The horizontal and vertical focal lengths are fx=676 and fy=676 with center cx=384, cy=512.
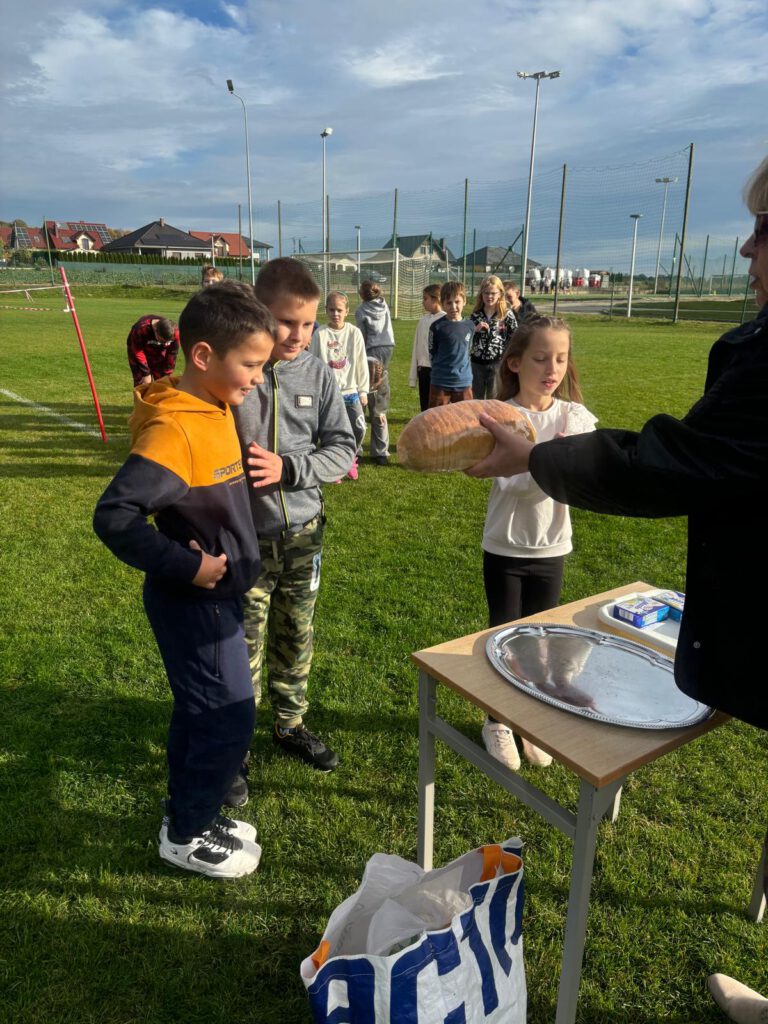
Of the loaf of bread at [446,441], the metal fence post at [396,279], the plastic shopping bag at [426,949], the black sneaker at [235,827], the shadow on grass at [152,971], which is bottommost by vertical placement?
the shadow on grass at [152,971]

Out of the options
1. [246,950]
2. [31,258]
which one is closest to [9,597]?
[246,950]

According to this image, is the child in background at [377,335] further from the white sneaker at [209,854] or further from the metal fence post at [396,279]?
the metal fence post at [396,279]

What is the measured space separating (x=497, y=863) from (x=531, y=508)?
1512mm

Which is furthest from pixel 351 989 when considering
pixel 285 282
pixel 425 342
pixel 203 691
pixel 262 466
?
pixel 425 342

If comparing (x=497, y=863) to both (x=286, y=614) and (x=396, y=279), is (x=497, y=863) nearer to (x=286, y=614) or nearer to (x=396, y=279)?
(x=286, y=614)

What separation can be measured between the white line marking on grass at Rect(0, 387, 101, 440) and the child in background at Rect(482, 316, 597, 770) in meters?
7.40

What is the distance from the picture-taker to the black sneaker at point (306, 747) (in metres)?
2.97

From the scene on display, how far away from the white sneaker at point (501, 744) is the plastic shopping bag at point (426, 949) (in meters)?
1.17

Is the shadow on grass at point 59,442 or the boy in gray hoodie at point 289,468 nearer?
the boy in gray hoodie at point 289,468

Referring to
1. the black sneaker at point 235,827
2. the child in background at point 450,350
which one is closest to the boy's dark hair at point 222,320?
the black sneaker at point 235,827

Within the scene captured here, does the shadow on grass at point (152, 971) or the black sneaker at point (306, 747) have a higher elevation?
the black sneaker at point (306, 747)

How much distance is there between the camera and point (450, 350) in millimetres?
7594

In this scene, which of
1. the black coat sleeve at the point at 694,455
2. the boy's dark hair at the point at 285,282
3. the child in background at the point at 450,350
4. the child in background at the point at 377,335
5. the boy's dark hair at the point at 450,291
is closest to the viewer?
the black coat sleeve at the point at 694,455

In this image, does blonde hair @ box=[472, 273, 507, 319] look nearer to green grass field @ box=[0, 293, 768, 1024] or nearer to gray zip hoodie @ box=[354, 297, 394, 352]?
gray zip hoodie @ box=[354, 297, 394, 352]
